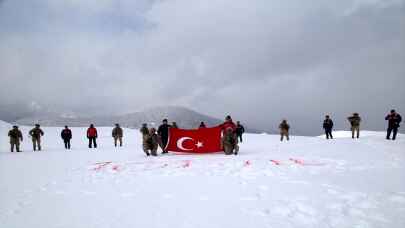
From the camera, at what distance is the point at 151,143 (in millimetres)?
16266

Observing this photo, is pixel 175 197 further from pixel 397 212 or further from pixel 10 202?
pixel 397 212

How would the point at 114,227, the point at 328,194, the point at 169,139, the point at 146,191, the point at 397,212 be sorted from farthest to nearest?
the point at 169,139, the point at 146,191, the point at 328,194, the point at 397,212, the point at 114,227

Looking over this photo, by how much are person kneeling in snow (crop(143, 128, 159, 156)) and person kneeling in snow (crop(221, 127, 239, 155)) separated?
3.69m

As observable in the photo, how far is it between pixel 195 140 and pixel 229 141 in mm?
2079

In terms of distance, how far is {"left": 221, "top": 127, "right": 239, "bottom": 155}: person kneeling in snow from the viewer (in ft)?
50.5

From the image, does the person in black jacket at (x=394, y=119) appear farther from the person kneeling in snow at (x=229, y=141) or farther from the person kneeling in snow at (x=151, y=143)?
the person kneeling in snow at (x=151, y=143)

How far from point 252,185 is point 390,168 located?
5379mm

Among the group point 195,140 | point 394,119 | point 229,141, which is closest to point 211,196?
point 229,141

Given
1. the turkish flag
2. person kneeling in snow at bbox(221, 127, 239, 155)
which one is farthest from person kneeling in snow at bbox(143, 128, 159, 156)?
person kneeling in snow at bbox(221, 127, 239, 155)

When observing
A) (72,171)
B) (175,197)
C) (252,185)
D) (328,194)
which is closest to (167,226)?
(175,197)

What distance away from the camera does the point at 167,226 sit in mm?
5113

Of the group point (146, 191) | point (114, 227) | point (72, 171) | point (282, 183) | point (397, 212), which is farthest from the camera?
point (72, 171)

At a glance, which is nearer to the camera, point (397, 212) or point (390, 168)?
point (397, 212)

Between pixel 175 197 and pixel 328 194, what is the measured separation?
3.35 m
